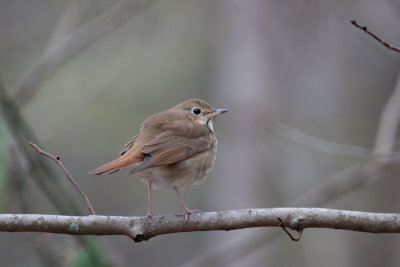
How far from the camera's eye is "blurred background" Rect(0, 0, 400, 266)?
7.32 metres

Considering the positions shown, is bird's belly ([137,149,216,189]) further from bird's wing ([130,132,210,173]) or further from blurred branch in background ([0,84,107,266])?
blurred branch in background ([0,84,107,266])

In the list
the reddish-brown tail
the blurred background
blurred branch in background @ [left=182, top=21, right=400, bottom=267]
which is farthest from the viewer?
the blurred background

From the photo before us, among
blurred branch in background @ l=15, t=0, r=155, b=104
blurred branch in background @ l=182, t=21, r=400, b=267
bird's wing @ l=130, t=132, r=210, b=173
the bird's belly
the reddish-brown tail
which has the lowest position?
blurred branch in background @ l=182, t=21, r=400, b=267

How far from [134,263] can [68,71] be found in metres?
3.72

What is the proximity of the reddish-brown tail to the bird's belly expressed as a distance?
27cm

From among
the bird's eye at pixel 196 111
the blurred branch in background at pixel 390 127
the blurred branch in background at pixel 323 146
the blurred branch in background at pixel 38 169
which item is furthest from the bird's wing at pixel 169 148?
the blurred branch in background at pixel 390 127

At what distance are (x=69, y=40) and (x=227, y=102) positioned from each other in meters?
3.23

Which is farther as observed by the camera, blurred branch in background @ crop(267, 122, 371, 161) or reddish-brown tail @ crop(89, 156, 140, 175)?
blurred branch in background @ crop(267, 122, 371, 161)

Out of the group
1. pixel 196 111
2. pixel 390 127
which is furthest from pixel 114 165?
pixel 390 127

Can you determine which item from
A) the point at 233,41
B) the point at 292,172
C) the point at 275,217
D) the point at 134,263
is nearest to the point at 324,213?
the point at 275,217

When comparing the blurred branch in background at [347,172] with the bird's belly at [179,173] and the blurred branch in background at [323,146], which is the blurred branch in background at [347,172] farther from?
the bird's belly at [179,173]

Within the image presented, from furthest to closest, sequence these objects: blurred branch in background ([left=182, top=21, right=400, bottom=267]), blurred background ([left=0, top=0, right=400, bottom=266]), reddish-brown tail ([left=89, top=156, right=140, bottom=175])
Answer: blurred background ([left=0, top=0, right=400, bottom=266]) < blurred branch in background ([left=182, top=21, right=400, bottom=267]) < reddish-brown tail ([left=89, top=156, right=140, bottom=175])

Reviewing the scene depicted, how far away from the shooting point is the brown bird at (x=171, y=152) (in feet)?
14.6

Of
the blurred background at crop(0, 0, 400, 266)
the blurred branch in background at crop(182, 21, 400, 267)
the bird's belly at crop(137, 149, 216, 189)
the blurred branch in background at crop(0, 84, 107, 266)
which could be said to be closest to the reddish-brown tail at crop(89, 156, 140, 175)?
the bird's belly at crop(137, 149, 216, 189)
